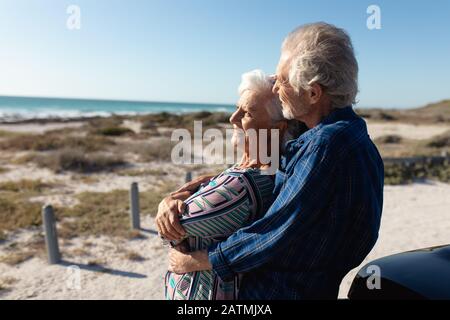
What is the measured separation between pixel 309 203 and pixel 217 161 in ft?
42.3

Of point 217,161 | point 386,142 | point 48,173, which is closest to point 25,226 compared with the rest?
point 48,173

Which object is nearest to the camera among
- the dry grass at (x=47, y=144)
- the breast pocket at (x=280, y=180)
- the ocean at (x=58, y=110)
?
the breast pocket at (x=280, y=180)

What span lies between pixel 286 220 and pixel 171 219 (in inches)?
21.8

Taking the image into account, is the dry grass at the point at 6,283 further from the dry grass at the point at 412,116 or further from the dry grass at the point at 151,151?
the dry grass at the point at 412,116

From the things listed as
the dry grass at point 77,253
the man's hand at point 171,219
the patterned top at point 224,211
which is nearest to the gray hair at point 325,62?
the patterned top at point 224,211

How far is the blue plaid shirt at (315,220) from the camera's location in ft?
4.28

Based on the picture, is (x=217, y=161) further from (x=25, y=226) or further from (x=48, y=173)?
(x=25, y=226)

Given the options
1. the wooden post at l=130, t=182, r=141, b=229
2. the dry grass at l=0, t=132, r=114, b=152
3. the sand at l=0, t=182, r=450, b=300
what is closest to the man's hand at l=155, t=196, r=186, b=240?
the sand at l=0, t=182, r=450, b=300

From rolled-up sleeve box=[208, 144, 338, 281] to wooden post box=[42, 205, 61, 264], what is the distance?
4.39 m

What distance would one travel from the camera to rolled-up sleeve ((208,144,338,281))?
130 centimetres

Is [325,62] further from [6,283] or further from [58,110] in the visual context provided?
[58,110]

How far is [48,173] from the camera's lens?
37.8 feet

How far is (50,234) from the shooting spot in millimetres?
5117

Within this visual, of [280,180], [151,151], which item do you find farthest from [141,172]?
[280,180]
